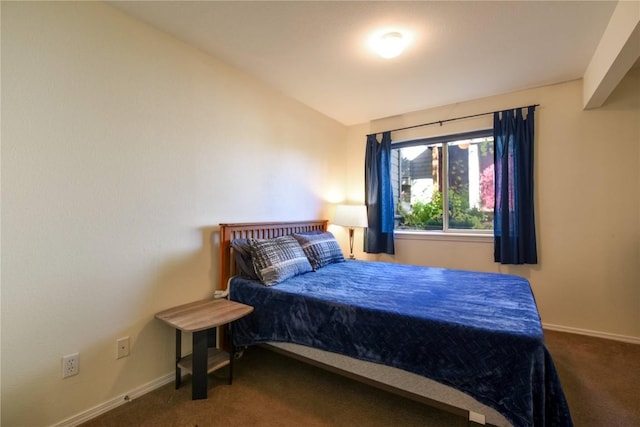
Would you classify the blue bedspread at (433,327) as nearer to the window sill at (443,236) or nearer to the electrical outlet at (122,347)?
the electrical outlet at (122,347)

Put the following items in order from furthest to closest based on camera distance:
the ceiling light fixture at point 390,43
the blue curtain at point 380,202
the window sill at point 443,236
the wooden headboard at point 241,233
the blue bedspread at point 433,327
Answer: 1. the blue curtain at point 380,202
2. the window sill at point 443,236
3. the wooden headboard at point 241,233
4. the ceiling light fixture at point 390,43
5. the blue bedspread at point 433,327

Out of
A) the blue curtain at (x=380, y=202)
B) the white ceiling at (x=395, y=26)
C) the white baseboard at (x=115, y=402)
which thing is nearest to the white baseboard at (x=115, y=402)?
the white baseboard at (x=115, y=402)

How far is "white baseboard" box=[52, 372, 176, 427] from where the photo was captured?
1.60m

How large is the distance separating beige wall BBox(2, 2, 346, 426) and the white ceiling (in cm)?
32

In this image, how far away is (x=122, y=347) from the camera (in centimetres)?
183

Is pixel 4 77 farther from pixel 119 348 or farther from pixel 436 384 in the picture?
pixel 436 384

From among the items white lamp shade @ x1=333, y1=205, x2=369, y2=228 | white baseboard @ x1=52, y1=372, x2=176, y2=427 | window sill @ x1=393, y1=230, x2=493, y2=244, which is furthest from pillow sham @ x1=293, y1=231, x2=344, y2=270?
white baseboard @ x1=52, y1=372, x2=176, y2=427

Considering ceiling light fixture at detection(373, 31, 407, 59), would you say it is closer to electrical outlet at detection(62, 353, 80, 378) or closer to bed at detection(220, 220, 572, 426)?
bed at detection(220, 220, 572, 426)

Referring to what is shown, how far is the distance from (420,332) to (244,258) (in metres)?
1.44

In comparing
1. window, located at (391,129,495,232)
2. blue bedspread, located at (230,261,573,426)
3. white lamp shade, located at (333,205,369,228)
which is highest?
window, located at (391,129,495,232)

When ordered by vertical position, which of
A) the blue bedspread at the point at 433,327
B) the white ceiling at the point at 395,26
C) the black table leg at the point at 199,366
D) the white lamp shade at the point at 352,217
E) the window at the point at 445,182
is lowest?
the black table leg at the point at 199,366

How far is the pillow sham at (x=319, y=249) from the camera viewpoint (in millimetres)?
2814

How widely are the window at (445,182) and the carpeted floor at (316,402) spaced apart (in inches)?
66.9

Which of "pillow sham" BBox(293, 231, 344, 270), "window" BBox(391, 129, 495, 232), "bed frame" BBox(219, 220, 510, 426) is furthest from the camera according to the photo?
"window" BBox(391, 129, 495, 232)
